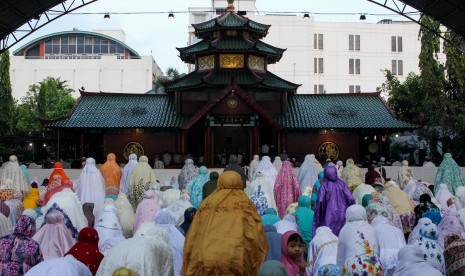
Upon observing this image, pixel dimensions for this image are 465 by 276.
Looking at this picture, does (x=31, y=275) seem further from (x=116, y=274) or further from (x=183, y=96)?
(x=183, y=96)

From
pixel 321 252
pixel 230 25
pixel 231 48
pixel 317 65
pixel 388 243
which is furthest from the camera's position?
pixel 317 65

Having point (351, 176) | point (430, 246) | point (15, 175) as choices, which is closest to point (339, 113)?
point (351, 176)

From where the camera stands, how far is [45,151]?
40.1 m

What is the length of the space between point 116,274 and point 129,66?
6723cm

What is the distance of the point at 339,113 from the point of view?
110 ft

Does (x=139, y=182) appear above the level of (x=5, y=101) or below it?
below

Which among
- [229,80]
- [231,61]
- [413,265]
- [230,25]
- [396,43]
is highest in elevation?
[396,43]

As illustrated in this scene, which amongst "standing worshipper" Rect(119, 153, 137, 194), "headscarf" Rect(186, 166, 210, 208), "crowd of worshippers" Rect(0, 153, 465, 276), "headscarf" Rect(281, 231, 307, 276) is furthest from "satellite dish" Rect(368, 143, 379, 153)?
"headscarf" Rect(281, 231, 307, 276)

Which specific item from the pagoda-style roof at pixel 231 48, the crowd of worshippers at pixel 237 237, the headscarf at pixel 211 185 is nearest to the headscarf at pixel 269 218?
the crowd of worshippers at pixel 237 237

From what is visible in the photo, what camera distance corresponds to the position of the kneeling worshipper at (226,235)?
654 cm

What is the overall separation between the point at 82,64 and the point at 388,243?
211 ft

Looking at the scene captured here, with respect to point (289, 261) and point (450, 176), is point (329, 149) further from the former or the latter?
point (289, 261)

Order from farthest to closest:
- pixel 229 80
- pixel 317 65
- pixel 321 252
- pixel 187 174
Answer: pixel 317 65
pixel 229 80
pixel 187 174
pixel 321 252

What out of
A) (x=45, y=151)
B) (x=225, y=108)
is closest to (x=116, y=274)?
(x=225, y=108)
